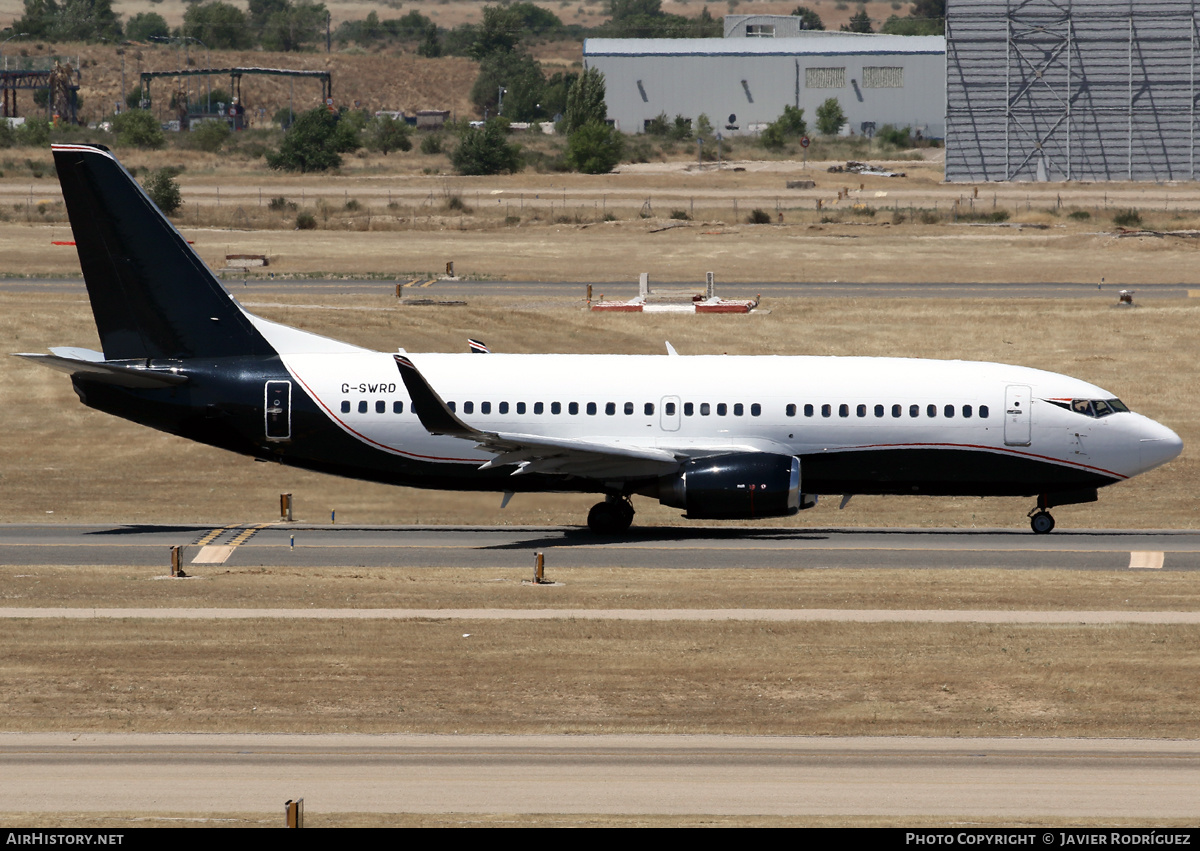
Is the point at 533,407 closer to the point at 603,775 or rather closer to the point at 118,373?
the point at 118,373

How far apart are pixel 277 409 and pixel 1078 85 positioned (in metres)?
101

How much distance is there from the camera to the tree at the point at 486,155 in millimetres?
139375

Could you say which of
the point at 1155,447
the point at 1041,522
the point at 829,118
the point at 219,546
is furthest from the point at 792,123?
the point at 219,546

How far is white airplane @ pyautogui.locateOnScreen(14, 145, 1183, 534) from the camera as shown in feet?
118

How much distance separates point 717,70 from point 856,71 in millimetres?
16621

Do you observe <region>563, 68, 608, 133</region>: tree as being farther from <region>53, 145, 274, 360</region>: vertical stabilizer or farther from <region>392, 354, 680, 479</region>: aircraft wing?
<region>392, 354, 680, 479</region>: aircraft wing

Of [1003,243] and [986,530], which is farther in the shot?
[1003,243]

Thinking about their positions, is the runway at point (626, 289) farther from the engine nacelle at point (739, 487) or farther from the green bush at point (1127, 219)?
the engine nacelle at point (739, 487)

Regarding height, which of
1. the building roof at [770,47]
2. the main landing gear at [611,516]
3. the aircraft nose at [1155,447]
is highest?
the building roof at [770,47]

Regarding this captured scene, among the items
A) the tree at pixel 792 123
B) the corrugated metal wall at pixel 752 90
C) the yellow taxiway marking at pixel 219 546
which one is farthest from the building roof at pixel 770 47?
the yellow taxiway marking at pixel 219 546

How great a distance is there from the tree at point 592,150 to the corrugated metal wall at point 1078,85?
34.2 m

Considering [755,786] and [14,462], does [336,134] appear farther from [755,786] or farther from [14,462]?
[755,786]

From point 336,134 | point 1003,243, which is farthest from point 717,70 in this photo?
point 1003,243

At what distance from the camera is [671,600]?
29500mm
